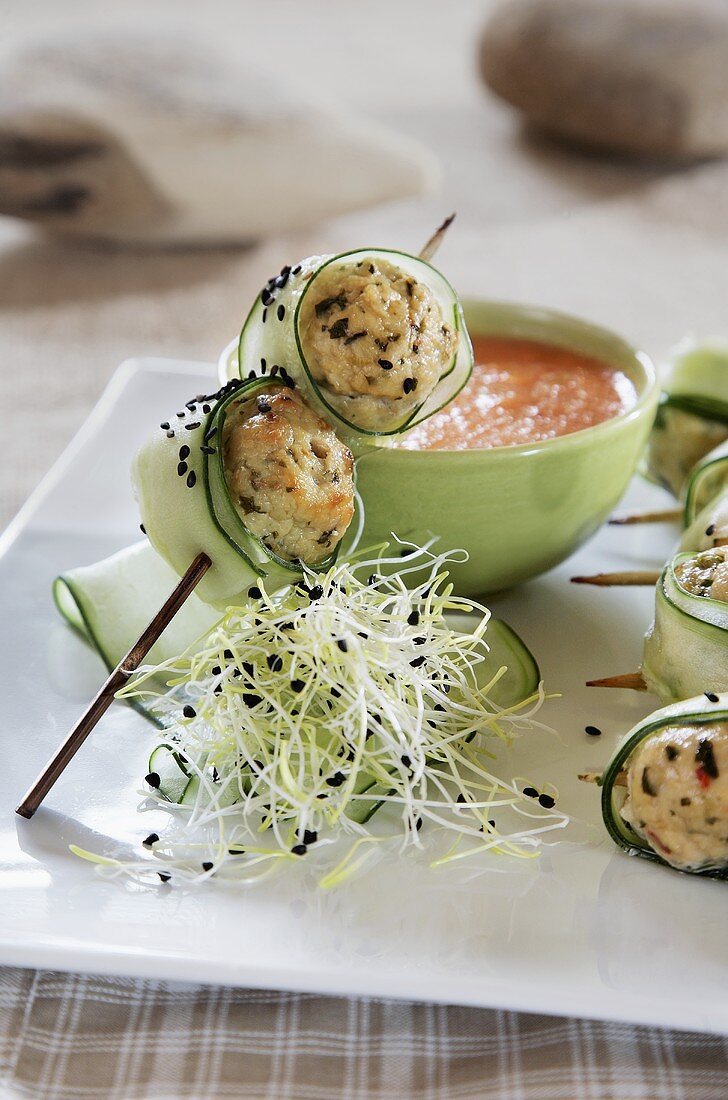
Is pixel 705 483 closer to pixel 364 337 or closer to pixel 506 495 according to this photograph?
pixel 506 495

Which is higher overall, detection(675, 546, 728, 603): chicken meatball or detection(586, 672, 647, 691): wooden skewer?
detection(675, 546, 728, 603): chicken meatball

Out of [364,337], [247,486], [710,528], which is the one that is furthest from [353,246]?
[247,486]

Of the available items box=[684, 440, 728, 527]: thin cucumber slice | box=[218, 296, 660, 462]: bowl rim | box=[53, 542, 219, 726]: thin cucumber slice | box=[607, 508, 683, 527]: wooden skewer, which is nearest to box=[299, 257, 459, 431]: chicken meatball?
box=[218, 296, 660, 462]: bowl rim

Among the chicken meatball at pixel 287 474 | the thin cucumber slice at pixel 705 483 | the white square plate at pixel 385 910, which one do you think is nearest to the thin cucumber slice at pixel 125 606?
the white square plate at pixel 385 910

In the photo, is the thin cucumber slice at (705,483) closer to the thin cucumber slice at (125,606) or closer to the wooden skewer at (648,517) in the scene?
the wooden skewer at (648,517)

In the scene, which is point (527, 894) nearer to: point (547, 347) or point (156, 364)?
point (547, 347)

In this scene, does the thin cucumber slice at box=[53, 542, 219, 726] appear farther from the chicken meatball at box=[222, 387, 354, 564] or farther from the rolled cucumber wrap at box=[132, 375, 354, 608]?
the chicken meatball at box=[222, 387, 354, 564]

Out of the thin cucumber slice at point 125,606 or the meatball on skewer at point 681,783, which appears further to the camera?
the thin cucumber slice at point 125,606
